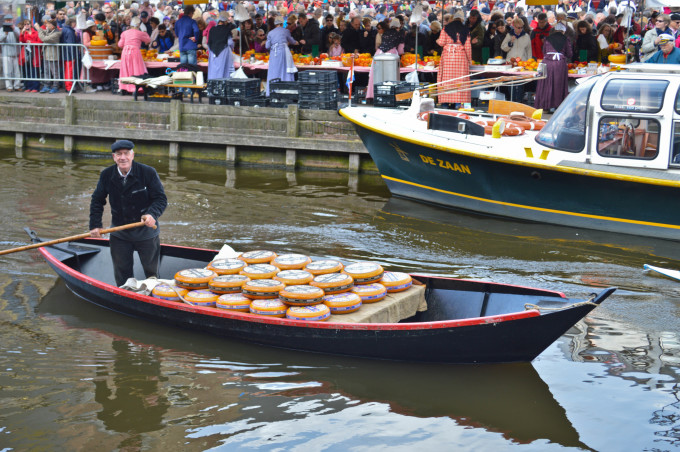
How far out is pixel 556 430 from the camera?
6.97m

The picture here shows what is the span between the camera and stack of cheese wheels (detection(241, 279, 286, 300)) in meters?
8.12

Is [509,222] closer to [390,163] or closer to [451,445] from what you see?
[390,163]

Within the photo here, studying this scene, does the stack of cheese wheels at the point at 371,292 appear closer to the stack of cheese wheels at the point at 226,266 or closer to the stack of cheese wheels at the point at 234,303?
the stack of cheese wheels at the point at 234,303

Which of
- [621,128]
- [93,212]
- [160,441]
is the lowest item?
[160,441]

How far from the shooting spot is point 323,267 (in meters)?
8.57

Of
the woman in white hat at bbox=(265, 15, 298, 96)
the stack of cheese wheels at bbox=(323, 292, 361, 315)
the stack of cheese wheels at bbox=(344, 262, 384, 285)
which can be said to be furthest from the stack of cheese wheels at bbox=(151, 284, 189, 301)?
the woman in white hat at bbox=(265, 15, 298, 96)

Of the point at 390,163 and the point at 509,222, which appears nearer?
the point at 509,222

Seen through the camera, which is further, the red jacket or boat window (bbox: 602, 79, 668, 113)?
the red jacket

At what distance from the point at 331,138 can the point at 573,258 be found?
6.45 metres

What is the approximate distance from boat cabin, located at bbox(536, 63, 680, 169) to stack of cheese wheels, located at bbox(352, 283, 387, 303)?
5070 millimetres

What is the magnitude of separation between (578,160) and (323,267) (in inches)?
199

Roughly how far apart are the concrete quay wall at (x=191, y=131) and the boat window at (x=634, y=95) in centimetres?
555

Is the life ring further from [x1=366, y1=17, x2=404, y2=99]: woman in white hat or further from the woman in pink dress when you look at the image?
the woman in pink dress

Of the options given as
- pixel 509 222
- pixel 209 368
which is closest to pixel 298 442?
pixel 209 368
